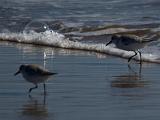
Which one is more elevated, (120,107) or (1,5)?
(1,5)

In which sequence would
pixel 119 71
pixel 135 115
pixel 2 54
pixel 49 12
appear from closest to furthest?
1. pixel 135 115
2. pixel 119 71
3. pixel 2 54
4. pixel 49 12

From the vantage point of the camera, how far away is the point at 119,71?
11.8 m

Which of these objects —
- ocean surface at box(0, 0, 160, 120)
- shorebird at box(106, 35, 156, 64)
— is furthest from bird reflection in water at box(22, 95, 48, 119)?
shorebird at box(106, 35, 156, 64)

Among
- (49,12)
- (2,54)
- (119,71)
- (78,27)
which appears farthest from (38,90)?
(49,12)

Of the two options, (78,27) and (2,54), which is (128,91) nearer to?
(2,54)

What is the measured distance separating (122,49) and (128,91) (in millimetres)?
3833

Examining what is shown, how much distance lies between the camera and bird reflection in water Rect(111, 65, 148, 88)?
34.3 feet

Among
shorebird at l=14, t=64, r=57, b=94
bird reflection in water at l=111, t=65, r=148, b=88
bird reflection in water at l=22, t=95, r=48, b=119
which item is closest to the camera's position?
bird reflection in water at l=22, t=95, r=48, b=119

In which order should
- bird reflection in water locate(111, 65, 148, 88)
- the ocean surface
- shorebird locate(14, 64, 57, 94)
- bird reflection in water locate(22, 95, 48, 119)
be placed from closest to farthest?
bird reflection in water locate(22, 95, 48, 119) < the ocean surface < shorebird locate(14, 64, 57, 94) < bird reflection in water locate(111, 65, 148, 88)

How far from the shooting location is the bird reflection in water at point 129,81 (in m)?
10.5

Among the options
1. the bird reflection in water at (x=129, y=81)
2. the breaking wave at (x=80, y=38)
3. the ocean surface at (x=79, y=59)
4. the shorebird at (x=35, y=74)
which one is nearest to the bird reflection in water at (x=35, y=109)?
the ocean surface at (x=79, y=59)

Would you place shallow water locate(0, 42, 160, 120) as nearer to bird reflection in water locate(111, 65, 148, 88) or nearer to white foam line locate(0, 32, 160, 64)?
bird reflection in water locate(111, 65, 148, 88)

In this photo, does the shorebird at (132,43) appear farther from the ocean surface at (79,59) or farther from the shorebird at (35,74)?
the shorebird at (35,74)

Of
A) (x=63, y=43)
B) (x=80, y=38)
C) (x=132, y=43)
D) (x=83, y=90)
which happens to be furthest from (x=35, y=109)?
(x=80, y=38)
